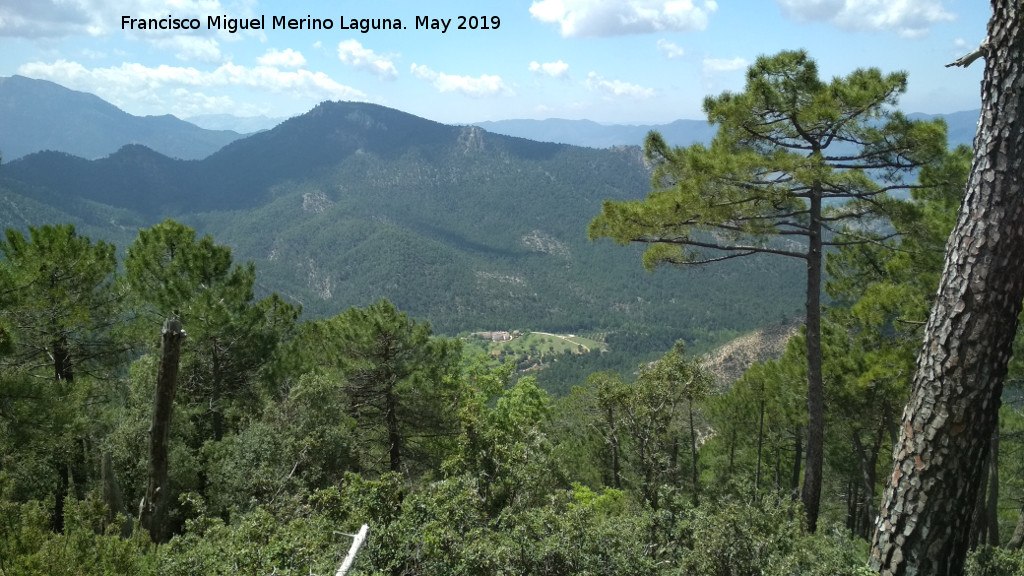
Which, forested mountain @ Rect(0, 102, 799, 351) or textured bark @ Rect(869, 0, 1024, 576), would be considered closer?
textured bark @ Rect(869, 0, 1024, 576)

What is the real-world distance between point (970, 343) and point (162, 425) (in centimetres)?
566

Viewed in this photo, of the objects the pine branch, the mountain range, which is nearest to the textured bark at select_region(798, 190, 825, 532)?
the pine branch

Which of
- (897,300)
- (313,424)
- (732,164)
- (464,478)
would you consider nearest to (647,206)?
(732,164)

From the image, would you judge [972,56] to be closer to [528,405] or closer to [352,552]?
[352,552]

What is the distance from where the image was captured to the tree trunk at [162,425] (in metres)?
4.74

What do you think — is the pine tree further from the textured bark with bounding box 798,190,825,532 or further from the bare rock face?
the bare rock face

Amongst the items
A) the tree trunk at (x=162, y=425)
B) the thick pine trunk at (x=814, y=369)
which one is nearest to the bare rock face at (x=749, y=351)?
the thick pine trunk at (x=814, y=369)

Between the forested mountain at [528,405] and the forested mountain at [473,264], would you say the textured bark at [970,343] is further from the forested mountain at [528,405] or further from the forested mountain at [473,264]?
the forested mountain at [473,264]

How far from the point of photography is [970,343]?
122 inches

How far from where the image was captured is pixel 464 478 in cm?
588

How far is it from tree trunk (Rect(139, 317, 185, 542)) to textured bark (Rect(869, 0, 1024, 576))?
196 inches

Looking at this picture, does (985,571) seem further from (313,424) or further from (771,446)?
(771,446)

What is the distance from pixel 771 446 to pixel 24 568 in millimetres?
17694

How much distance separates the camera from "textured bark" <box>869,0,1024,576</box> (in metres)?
3.05
